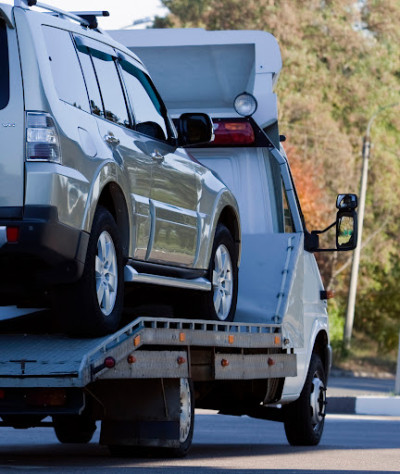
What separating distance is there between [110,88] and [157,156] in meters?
0.63

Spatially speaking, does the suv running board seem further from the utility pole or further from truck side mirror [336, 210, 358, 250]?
the utility pole

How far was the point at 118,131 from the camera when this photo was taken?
9.48 m

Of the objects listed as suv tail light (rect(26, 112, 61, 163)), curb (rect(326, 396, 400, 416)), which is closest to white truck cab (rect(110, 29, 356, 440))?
suv tail light (rect(26, 112, 61, 163))

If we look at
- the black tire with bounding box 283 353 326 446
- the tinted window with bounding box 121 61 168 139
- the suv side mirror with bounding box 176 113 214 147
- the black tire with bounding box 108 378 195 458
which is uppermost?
the tinted window with bounding box 121 61 168 139

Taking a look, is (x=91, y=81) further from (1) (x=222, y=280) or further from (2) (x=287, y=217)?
(2) (x=287, y=217)

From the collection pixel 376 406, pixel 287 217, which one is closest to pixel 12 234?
pixel 287 217

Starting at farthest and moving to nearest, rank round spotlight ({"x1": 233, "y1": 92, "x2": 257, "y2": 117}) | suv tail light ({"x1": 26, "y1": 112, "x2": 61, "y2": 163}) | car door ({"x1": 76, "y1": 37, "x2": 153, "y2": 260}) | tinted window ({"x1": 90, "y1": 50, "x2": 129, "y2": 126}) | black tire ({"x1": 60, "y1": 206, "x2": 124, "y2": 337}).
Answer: round spotlight ({"x1": 233, "y1": 92, "x2": 257, "y2": 117}) < tinted window ({"x1": 90, "y1": 50, "x2": 129, "y2": 126}) < car door ({"x1": 76, "y1": 37, "x2": 153, "y2": 260}) < black tire ({"x1": 60, "y1": 206, "x2": 124, "y2": 337}) < suv tail light ({"x1": 26, "y1": 112, "x2": 61, "y2": 163})

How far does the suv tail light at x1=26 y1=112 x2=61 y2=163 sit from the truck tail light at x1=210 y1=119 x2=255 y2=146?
4243 mm

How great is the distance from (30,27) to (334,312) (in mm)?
39096

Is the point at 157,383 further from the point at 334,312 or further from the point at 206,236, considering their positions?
the point at 334,312

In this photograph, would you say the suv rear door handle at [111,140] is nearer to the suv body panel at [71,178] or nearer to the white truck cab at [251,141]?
the suv body panel at [71,178]

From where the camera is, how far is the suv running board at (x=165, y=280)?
9344 mm

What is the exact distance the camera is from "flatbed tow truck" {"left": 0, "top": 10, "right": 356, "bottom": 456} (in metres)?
9.33

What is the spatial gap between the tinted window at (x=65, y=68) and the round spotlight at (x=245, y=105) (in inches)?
136
